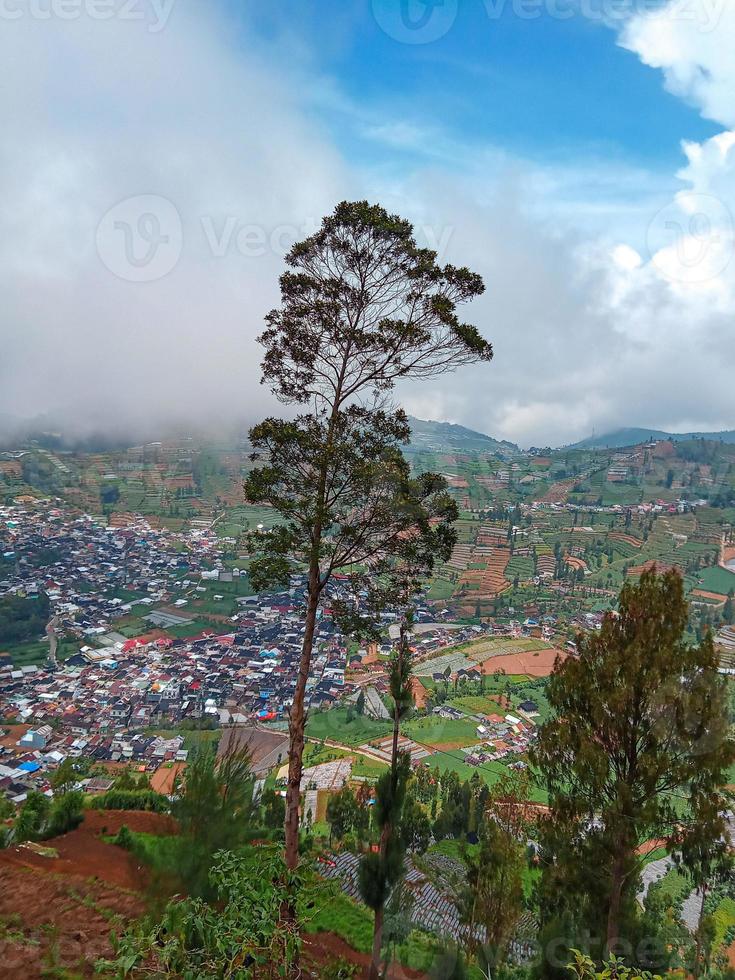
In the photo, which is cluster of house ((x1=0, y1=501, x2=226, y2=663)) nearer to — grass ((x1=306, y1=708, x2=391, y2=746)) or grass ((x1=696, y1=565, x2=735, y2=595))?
grass ((x1=306, y1=708, x2=391, y2=746))

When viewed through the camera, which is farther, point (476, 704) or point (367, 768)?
point (476, 704)

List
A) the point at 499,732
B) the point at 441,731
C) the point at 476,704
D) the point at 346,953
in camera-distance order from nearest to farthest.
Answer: the point at 346,953 → the point at 499,732 → the point at 441,731 → the point at 476,704

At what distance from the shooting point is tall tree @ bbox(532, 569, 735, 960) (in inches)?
221

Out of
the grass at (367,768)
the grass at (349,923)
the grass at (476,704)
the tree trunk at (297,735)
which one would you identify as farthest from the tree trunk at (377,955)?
the grass at (476,704)

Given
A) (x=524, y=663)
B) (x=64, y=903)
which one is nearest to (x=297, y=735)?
(x=64, y=903)

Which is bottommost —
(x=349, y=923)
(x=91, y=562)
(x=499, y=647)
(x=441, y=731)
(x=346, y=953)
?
(x=441, y=731)

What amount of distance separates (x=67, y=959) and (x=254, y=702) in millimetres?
33255

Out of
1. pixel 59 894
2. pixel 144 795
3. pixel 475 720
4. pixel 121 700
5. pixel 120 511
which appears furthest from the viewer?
pixel 120 511

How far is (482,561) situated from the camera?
278 ft

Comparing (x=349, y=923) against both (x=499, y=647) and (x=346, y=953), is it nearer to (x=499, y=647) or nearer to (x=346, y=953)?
(x=346, y=953)

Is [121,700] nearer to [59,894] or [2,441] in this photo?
[59,894]

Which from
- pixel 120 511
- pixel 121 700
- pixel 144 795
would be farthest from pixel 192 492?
pixel 144 795

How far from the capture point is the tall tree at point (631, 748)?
5609mm

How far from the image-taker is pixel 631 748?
589 centimetres
